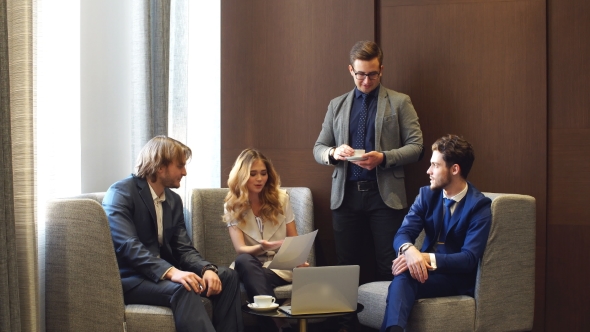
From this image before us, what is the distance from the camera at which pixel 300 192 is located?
179 inches

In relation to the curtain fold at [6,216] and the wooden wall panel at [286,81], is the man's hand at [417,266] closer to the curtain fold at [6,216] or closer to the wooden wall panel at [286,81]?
the wooden wall panel at [286,81]

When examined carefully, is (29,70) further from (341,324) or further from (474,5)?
(474,5)

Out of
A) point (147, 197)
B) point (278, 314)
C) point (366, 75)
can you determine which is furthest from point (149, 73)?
point (278, 314)

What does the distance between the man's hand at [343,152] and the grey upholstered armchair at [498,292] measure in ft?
2.72

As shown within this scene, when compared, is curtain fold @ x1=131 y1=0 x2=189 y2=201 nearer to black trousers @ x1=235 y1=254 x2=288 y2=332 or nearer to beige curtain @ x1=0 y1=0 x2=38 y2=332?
black trousers @ x1=235 y1=254 x2=288 y2=332

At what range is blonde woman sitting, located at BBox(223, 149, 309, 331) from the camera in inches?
157

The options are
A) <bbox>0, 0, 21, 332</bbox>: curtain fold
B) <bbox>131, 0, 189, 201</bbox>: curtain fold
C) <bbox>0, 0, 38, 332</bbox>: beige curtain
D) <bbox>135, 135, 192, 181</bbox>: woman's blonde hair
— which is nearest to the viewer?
<bbox>0, 0, 21, 332</bbox>: curtain fold

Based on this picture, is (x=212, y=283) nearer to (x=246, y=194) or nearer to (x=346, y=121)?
(x=246, y=194)

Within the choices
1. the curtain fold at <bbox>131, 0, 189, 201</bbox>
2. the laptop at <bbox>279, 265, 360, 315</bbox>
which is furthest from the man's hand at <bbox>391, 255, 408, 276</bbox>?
the curtain fold at <bbox>131, 0, 189, 201</bbox>

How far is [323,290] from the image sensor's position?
328 centimetres

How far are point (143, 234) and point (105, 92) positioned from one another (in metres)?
1.14

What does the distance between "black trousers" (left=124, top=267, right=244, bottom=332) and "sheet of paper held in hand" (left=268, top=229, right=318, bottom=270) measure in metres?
0.24

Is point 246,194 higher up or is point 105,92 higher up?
point 105,92

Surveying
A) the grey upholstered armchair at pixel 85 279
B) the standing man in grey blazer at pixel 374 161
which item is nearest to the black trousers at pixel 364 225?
the standing man in grey blazer at pixel 374 161
